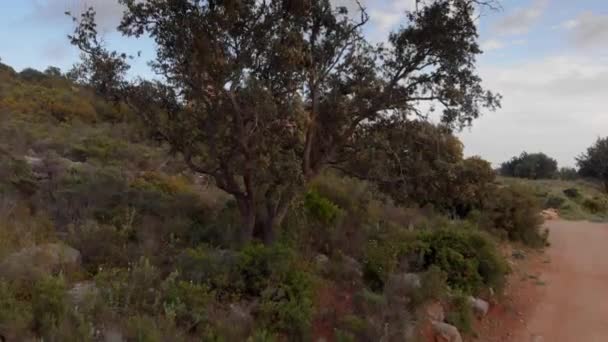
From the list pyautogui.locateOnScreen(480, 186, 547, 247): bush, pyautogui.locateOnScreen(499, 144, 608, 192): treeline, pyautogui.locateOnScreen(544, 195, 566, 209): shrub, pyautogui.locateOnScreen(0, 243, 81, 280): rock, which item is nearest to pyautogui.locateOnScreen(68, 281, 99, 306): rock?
pyautogui.locateOnScreen(0, 243, 81, 280): rock

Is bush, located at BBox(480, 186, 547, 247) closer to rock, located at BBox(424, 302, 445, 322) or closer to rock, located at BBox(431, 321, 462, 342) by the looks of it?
rock, located at BBox(424, 302, 445, 322)

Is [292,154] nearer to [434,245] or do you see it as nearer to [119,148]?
[434,245]

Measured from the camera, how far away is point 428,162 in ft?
31.9

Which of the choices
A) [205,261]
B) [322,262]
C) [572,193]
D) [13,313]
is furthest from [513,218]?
[572,193]

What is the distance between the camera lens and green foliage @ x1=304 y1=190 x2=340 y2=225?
399 inches


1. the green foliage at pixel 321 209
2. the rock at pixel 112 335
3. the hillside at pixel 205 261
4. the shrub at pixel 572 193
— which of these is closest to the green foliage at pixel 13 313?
the hillside at pixel 205 261

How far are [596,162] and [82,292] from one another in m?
38.0

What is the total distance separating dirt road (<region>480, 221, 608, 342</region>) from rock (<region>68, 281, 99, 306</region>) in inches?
198

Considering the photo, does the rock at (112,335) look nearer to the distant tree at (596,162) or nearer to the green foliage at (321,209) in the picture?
the green foliage at (321,209)

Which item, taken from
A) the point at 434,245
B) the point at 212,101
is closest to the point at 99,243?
the point at 212,101

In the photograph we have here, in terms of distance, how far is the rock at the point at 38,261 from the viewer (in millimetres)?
5945

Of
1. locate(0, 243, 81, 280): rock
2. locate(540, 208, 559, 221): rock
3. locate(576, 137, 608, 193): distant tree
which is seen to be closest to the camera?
locate(0, 243, 81, 280): rock

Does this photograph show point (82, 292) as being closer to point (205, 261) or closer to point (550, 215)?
point (205, 261)

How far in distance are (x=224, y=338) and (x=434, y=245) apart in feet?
15.0
